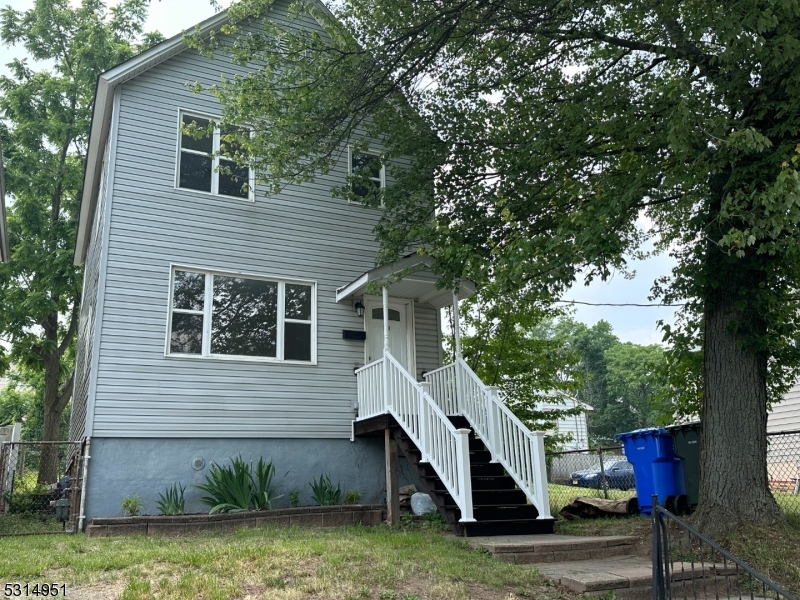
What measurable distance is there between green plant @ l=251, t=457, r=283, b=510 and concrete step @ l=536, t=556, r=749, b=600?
4.68 m

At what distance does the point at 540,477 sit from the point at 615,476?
1237 cm

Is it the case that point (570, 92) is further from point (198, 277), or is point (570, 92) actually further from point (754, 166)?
point (198, 277)

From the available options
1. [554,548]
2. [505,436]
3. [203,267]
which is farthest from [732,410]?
[203,267]

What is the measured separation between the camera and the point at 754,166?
674 cm

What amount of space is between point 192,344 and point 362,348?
2.89 meters

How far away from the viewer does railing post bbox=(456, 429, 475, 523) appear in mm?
8102

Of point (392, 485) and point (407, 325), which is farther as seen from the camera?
point (407, 325)

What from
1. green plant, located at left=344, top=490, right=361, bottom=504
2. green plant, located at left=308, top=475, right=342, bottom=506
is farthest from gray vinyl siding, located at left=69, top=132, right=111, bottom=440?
green plant, located at left=344, top=490, right=361, bottom=504

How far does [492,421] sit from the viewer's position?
9.65m

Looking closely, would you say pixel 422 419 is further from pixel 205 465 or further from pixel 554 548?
pixel 205 465

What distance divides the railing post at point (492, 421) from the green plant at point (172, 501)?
14.8 feet

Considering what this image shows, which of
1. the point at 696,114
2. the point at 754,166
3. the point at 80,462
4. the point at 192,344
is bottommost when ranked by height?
the point at 80,462

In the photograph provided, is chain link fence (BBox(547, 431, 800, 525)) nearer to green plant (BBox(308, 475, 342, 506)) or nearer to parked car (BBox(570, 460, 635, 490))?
parked car (BBox(570, 460, 635, 490))

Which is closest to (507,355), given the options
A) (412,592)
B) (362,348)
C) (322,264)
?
(362,348)
